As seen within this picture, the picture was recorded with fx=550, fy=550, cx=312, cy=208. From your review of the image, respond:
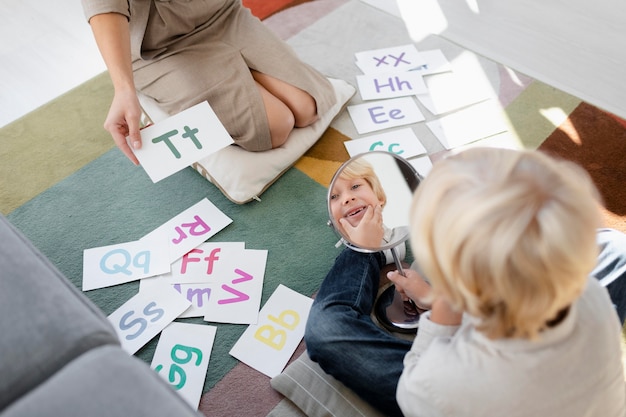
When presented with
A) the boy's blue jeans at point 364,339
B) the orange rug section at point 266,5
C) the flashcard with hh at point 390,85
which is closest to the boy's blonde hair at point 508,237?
the boy's blue jeans at point 364,339

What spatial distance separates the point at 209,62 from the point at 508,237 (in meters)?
1.17

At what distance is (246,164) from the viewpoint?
1570 millimetres

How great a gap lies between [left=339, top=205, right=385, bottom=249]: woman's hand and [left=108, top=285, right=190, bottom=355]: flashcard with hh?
1.51 feet

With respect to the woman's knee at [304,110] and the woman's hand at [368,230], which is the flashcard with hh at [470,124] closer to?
the woman's knee at [304,110]

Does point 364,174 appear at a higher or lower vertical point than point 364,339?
higher

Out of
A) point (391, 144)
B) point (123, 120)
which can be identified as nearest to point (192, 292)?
point (123, 120)

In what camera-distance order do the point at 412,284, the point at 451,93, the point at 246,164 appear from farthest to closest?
the point at 451,93 < the point at 246,164 < the point at 412,284

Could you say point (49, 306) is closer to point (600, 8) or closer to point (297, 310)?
point (297, 310)

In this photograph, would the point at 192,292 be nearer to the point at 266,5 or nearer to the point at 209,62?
the point at 209,62

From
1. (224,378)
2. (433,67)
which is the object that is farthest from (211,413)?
(433,67)

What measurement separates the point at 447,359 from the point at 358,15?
164 cm

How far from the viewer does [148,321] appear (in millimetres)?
1351

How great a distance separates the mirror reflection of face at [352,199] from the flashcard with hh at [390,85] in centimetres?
66

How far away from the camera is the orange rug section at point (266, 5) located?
2.12 m
